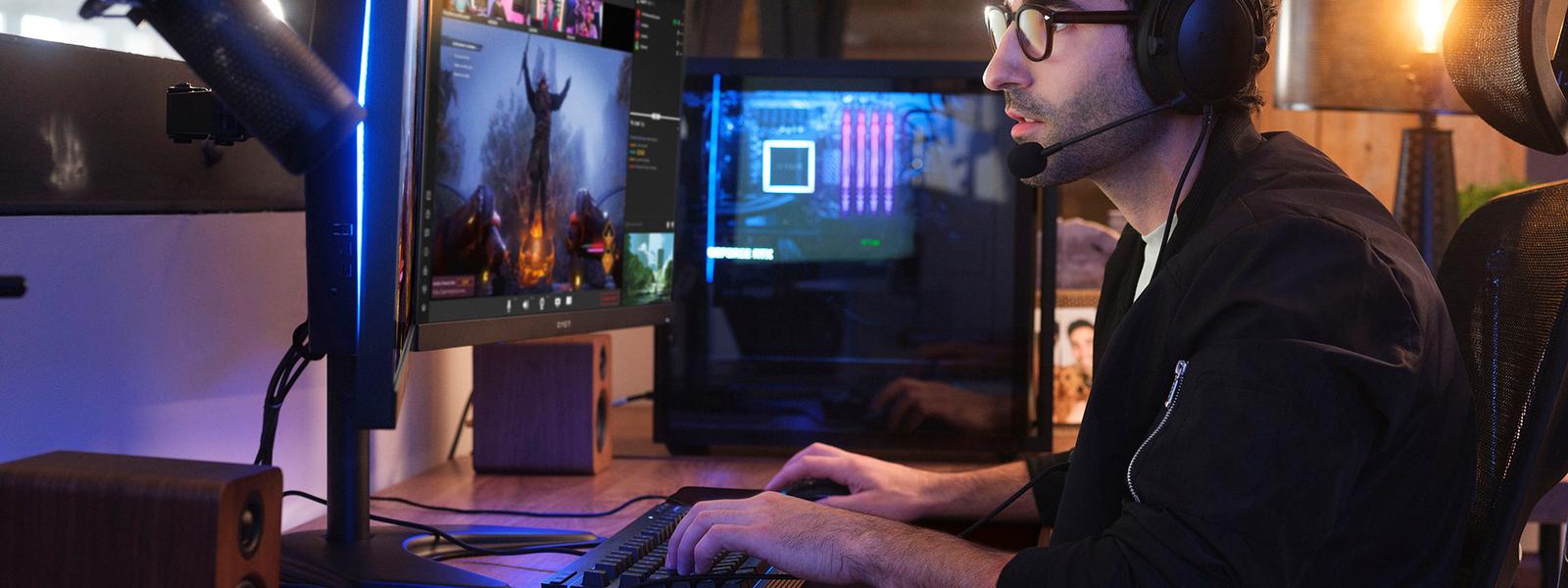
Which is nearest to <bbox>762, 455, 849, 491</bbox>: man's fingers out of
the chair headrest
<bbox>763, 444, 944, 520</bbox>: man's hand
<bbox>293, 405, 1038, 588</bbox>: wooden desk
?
<bbox>763, 444, 944, 520</bbox>: man's hand

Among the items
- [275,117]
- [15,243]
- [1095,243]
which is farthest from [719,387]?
[275,117]

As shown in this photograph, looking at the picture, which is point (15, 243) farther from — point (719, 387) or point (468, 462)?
point (719, 387)

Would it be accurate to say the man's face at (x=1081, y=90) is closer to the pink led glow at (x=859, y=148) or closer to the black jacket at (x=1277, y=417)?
the black jacket at (x=1277, y=417)

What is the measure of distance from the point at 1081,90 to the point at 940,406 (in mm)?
743

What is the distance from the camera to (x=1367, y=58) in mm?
2199

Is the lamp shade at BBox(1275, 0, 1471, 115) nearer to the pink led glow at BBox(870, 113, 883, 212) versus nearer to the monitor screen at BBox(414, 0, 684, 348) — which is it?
the pink led glow at BBox(870, 113, 883, 212)

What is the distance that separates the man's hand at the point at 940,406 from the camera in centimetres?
173

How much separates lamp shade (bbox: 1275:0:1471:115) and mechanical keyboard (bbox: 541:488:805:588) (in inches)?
63.2

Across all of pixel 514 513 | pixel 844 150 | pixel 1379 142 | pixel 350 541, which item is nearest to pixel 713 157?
pixel 844 150

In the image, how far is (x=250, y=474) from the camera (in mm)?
715

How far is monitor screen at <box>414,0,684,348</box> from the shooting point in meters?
1.12

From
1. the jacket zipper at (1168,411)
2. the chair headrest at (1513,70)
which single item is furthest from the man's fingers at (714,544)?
the chair headrest at (1513,70)

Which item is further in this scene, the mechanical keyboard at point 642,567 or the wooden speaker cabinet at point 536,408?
the wooden speaker cabinet at point 536,408

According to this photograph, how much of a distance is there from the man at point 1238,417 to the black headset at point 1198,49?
0.04m
